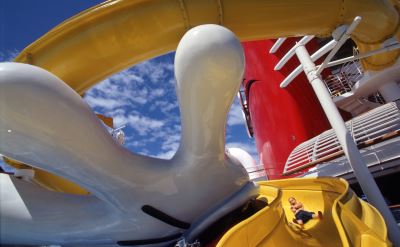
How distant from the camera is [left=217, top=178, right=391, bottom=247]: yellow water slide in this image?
6.85ft

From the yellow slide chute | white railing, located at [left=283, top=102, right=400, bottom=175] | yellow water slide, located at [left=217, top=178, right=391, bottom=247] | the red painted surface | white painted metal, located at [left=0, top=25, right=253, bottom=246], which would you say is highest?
the red painted surface

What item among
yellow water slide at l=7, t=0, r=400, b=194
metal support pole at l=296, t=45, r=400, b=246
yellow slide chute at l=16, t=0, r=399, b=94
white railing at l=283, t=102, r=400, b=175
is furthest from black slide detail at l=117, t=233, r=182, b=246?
white railing at l=283, t=102, r=400, b=175

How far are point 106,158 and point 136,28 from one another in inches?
60.4

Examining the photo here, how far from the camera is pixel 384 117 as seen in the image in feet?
20.4

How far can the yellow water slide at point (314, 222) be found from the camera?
2087 millimetres

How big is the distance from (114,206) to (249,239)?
102cm

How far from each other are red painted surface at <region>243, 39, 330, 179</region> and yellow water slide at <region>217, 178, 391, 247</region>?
429 centimetres

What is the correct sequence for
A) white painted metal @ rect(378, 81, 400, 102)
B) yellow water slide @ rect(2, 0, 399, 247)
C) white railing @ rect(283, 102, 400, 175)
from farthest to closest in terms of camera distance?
1. white painted metal @ rect(378, 81, 400, 102)
2. white railing @ rect(283, 102, 400, 175)
3. yellow water slide @ rect(2, 0, 399, 247)

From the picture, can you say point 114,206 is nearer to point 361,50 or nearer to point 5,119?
point 5,119

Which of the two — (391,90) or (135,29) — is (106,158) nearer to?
(135,29)

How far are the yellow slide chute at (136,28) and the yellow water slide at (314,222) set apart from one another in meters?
1.92

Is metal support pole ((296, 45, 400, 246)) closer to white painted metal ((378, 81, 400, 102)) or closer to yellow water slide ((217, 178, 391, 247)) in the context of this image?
yellow water slide ((217, 178, 391, 247))

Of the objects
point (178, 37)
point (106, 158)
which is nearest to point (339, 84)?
point (178, 37)

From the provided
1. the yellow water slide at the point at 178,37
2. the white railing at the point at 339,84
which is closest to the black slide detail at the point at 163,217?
the yellow water slide at the point at 178,37
